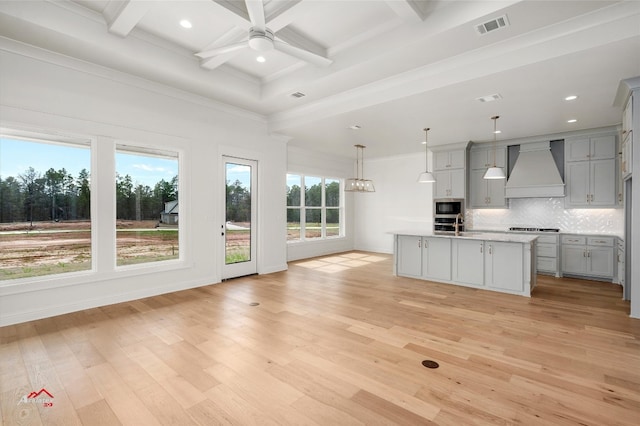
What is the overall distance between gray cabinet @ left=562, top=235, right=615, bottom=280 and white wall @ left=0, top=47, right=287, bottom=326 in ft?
20.5

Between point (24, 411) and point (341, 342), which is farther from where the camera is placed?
point (341, 342)

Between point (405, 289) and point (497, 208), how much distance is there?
12.7ft

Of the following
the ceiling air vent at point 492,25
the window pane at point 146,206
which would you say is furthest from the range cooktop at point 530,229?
the window pane at point 146,206

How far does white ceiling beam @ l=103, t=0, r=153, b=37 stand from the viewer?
10.4 feet

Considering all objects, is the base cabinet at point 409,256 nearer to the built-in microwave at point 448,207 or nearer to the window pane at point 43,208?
the built-in microwave at point 448,207

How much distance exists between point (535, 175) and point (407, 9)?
17.9ft

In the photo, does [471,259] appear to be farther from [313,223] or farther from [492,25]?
[313,223]

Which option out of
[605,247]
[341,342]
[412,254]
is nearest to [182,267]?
[341,342]

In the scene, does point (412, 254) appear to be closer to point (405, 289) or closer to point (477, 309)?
point (405, 289)

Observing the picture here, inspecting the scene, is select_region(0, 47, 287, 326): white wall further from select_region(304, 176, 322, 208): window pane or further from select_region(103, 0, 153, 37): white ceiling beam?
select_region(304, 176, 322, 208): window pane

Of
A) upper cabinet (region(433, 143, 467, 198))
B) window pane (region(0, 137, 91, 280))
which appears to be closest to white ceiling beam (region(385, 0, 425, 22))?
window pane (region(0, 137, 91, 280))

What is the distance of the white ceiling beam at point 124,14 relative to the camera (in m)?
3.16

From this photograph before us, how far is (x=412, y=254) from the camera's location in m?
6.12
